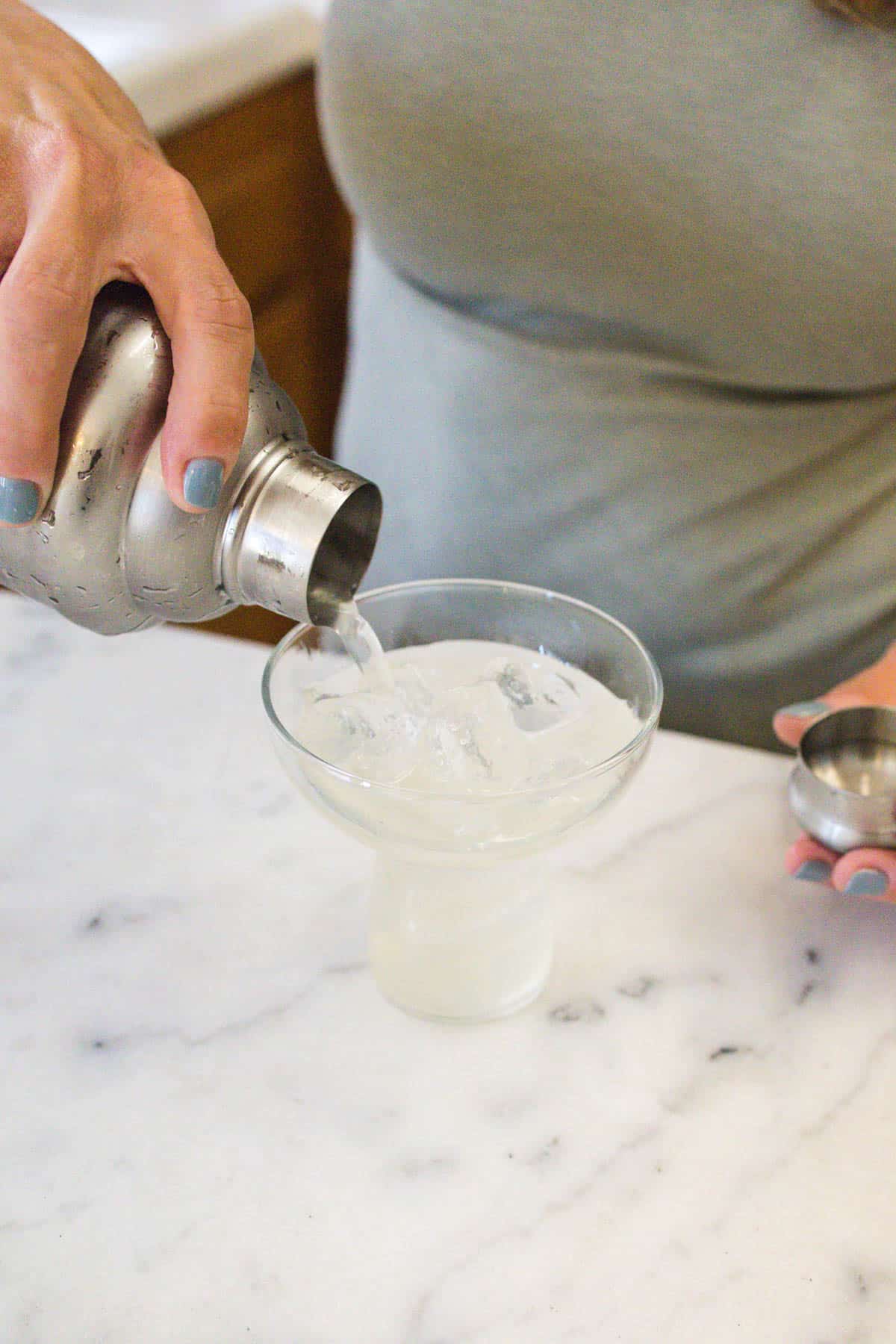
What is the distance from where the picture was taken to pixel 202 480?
53 centimetres

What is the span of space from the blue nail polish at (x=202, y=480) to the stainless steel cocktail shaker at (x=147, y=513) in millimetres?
16

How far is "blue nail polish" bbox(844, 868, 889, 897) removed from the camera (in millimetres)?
698

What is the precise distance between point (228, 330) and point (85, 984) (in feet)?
1.15

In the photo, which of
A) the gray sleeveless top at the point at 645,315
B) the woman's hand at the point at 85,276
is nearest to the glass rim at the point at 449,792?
the woman's hand at the point at 85,276

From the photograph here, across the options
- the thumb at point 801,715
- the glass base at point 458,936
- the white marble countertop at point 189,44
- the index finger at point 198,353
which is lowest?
the white marble countertop at point 189,44

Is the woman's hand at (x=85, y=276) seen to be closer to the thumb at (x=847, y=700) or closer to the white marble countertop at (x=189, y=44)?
the thumb at (x=847, y=700)

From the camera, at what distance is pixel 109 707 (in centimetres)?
90

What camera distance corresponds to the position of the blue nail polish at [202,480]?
0.53 m

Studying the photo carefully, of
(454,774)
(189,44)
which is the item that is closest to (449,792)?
(454,774)

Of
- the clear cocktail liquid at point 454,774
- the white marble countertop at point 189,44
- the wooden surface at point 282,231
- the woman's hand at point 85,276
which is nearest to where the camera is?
the woman's hand at point 85,276

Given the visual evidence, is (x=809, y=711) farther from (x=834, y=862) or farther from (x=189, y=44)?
(x=189, y=44)

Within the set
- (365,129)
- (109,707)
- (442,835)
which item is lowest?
(109,707)

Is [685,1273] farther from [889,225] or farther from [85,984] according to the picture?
[889,225]

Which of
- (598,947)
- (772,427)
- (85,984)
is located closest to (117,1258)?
(85,984)
